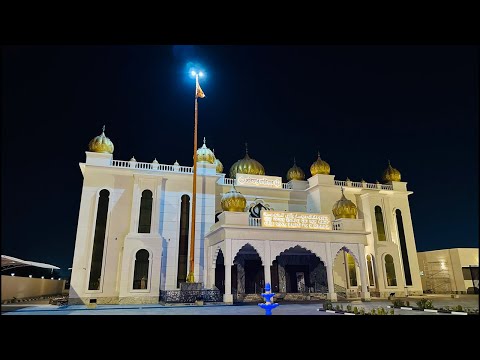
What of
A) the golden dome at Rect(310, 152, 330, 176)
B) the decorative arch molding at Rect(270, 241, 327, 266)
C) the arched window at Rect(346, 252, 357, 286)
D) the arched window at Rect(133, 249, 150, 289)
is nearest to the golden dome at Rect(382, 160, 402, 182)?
the golden dome at Rect(310, 152, 330, 176)

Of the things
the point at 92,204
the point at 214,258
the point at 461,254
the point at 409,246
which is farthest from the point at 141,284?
the point at 461,254

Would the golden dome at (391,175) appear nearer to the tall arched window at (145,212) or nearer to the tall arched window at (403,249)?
the tall arched window at (403,249)

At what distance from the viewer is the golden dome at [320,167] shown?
2473 cm

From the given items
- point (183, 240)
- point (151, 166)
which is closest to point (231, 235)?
point (183, 240)

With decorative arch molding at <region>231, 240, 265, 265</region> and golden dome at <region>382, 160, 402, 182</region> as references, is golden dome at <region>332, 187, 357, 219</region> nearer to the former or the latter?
decorative arch molding at <region>231, 240, 265, 265</region>

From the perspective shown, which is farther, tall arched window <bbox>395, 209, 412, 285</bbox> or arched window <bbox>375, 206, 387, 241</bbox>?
arched window <bbox>375, 206, 387, 241</bbox>

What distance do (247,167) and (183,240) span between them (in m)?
7.35

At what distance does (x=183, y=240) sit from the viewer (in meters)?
20.6

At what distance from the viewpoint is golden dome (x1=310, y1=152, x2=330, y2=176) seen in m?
24.7

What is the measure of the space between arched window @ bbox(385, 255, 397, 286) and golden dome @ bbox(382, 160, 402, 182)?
670 cm

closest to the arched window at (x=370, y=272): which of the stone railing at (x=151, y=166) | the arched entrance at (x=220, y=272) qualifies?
the arched entrance at (x=220, y=272)

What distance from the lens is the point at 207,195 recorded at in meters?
21.8

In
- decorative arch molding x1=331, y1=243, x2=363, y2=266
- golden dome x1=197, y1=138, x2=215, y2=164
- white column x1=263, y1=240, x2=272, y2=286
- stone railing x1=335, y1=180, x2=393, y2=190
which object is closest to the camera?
white column x1=263, y1=240, x2=272, y2=286
